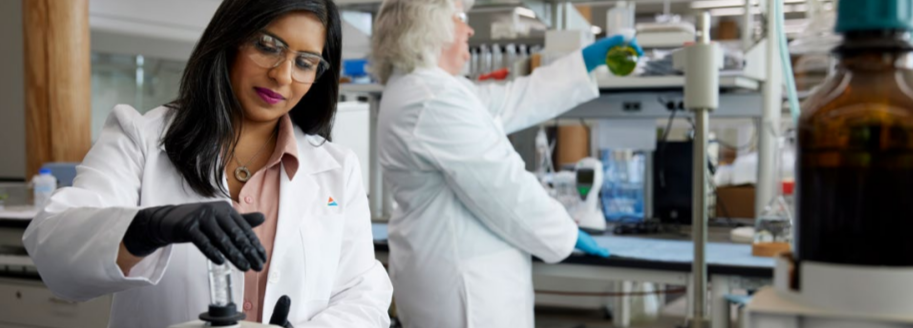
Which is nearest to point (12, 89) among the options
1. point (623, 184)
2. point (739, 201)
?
point (623, 184)

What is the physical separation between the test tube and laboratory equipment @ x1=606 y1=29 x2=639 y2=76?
2019mm

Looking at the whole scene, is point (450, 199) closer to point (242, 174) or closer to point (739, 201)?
point (242, 174)

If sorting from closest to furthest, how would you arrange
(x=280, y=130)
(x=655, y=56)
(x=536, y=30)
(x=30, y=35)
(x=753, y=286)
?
(x=280, y=130) < (x=753, y=286) < (x=655, y=56) < (x=30, y=35) < (x=536, y=30)

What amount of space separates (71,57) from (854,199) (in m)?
3.83

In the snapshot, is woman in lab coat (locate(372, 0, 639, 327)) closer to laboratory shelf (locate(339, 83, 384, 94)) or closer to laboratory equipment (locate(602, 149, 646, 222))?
laboratory shelf (locate(339, 83, 384, 94))

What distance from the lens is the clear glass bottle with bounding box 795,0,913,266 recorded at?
1.84 feet

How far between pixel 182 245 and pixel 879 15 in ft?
3.64

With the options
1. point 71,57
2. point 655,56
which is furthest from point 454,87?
point 71,57

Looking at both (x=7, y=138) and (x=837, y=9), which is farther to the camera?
(x=7, y=138)

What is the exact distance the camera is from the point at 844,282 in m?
0.55

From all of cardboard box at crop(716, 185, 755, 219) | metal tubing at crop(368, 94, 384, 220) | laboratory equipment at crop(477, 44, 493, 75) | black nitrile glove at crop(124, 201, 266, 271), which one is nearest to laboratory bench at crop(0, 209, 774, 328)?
metal tubing at crop(368, 94, 384, 220)

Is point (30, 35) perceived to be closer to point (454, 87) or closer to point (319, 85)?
point (454, 87)

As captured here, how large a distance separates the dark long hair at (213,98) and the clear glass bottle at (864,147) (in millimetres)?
996

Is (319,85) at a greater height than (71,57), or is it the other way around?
(71,57)
